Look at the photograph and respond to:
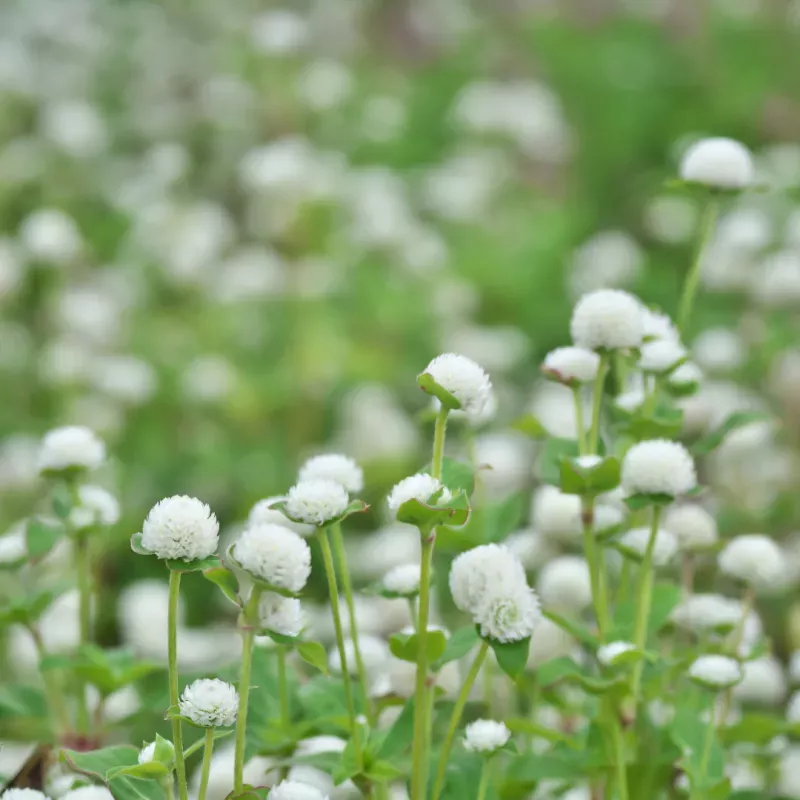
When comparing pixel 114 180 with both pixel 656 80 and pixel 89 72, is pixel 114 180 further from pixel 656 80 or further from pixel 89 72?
pixel 656 80

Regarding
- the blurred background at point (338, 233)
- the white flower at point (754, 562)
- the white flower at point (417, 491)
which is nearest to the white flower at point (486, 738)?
the white flower at point (417, 491)

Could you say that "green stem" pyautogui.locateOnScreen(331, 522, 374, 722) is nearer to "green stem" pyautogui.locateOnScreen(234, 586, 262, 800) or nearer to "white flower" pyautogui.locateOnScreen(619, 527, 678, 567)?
"green stem" pyautogui.locateOnScreen(234, 586, 262, 800)

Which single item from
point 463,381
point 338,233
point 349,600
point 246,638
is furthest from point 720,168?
point 338,233

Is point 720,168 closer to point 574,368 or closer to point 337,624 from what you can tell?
point 574,368

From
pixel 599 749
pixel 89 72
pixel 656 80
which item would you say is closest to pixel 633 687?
pixel 599 749

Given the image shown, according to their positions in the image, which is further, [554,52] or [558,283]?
[554,52]

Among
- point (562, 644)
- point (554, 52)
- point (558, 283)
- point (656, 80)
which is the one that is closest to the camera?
point (562, 644)

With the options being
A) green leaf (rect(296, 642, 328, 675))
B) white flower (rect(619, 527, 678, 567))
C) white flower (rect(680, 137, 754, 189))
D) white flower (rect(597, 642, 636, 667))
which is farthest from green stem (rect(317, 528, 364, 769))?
white flower (rect(680, 137, 754, 189))
